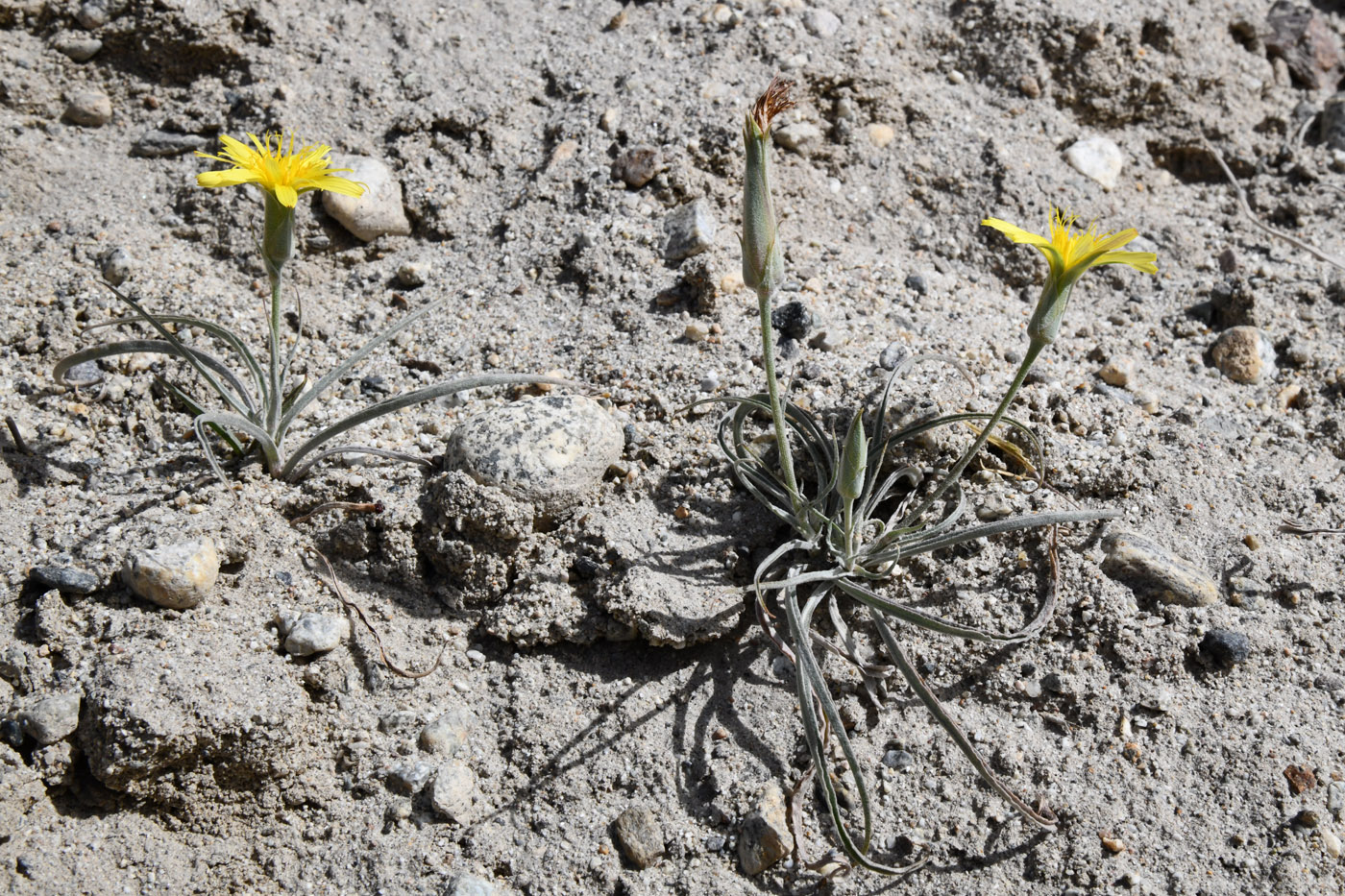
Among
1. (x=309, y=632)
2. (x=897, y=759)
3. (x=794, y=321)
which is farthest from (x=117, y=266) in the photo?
(x=897, y=759)

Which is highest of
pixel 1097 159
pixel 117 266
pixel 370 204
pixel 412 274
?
pixel 1097 159

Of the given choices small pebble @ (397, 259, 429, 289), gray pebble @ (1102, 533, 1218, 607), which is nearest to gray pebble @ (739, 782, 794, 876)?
gray pebble @ (1102, 533, 1218, 607)

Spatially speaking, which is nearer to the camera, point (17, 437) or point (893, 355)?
point (17, 437)

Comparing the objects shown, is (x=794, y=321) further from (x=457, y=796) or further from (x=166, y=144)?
(x=166, y=144)

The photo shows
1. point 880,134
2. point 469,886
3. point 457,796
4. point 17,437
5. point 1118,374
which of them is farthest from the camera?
point 880,134

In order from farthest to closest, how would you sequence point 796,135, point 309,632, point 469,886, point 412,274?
1. point 796,135
2. point 412,274
3. point 309,632
4. point 469,886

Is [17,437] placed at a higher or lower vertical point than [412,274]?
lower

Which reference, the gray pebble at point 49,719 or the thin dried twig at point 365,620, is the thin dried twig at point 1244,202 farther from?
the gray pebble at point 49,719
